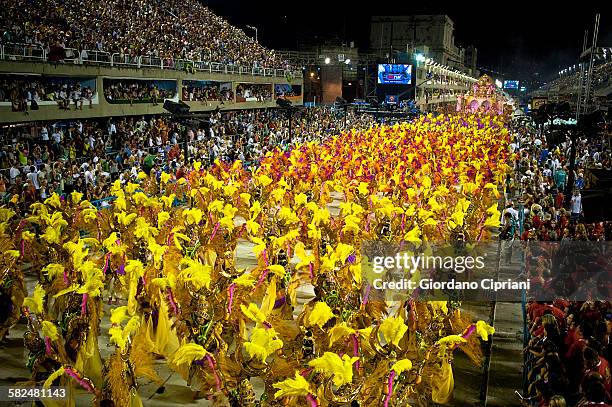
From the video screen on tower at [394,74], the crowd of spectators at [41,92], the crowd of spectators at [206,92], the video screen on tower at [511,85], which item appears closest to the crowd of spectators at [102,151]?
the crowd of spectators at [41,92]

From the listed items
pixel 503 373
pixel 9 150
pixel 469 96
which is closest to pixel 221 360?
pixel 503 373

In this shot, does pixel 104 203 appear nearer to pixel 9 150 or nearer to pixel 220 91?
pixel 9 150

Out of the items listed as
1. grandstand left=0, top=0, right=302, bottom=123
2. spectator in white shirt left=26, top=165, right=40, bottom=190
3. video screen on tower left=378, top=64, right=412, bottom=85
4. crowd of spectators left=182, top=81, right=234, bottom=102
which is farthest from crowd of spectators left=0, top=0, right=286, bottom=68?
video screen on tower left=378, top=64, right=412, bottom=85

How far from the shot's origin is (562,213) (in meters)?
10.4

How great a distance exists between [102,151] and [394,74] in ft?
114

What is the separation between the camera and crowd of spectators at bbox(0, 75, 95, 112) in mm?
15539

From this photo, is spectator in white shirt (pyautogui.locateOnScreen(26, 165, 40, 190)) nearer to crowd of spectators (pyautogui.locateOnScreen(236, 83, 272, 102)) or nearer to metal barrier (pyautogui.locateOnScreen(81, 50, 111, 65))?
metal barrier (pyautogui.locateOnScreen(81, 50, 111, 65))

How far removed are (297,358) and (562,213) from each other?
714cm

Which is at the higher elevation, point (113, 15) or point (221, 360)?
point (113, 15)

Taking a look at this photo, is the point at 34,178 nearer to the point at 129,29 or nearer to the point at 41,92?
the point at 41,92

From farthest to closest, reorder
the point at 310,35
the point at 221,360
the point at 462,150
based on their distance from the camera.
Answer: the point at 310,35
the point at 462,150
the point at 221,360

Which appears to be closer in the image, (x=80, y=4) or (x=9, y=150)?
(x=9, y=150)

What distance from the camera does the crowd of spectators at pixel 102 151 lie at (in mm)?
12641

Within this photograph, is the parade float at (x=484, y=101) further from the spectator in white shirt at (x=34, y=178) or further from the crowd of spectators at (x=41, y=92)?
the spectator in white shirt at (x=34, y=178)
